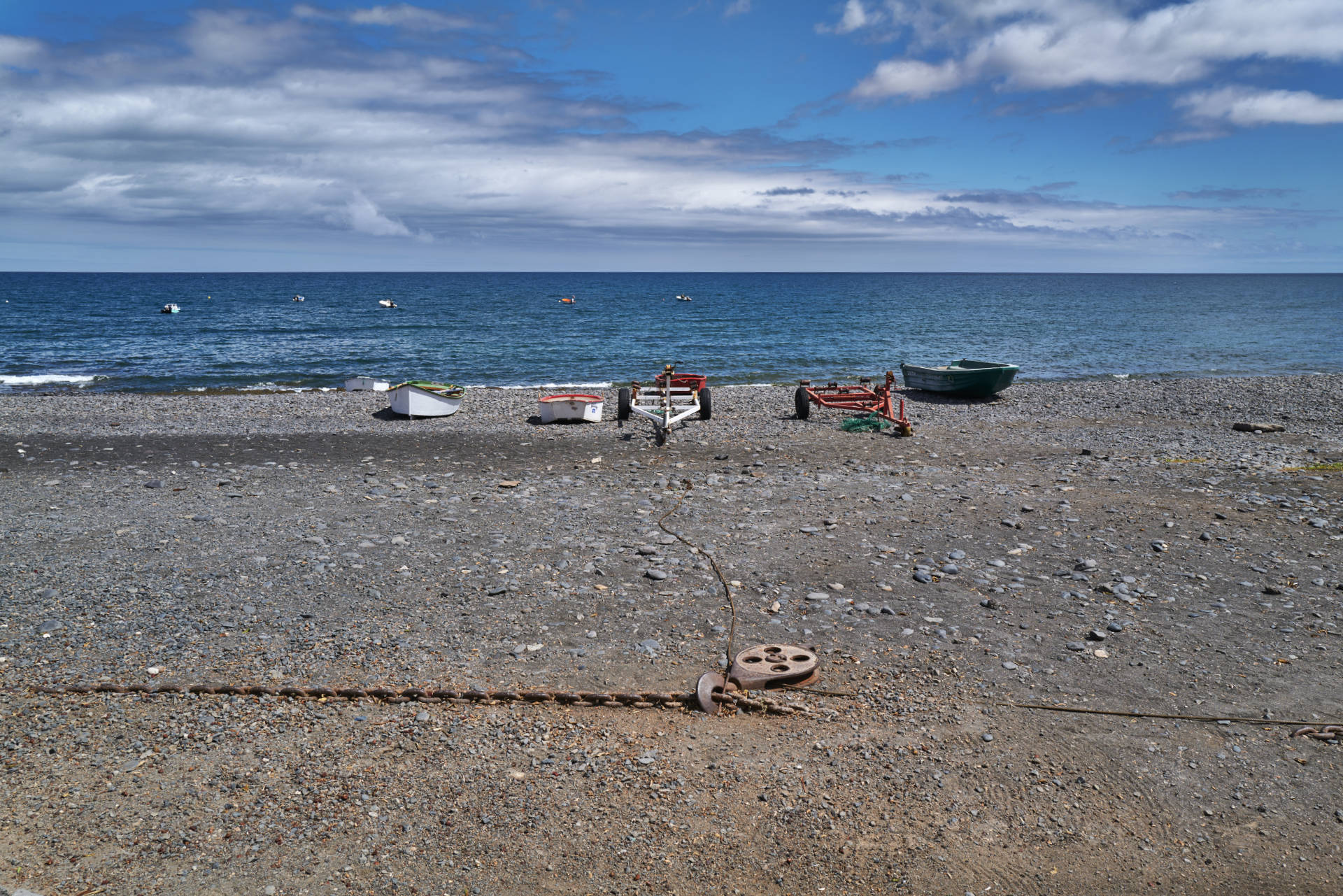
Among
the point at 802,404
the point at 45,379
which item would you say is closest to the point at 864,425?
the point at 802,404

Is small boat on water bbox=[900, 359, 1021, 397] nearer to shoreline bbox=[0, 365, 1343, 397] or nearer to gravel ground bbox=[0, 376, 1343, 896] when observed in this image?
shoreline bbox=[0, 365, 1343, 397]

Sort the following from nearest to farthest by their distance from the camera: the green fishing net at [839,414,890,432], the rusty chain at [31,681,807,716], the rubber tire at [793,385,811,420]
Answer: the rusty chain at [31,681,807,716], the green fishing net at [839,414,890,432], the rubber tire at [793,385,811,420]

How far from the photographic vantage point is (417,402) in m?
21.8

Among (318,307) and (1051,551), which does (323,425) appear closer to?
(1051,551)

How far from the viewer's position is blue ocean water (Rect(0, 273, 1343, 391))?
122 ft

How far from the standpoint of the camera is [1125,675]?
22.9 feet

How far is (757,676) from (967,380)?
66.0 feet

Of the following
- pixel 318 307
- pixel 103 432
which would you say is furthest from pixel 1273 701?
pixel 318 307

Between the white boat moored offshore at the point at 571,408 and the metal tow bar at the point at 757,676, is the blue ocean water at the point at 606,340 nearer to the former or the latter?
the white boat moored offshore at the point at 571,408

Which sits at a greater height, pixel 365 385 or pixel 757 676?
pixel 365 385

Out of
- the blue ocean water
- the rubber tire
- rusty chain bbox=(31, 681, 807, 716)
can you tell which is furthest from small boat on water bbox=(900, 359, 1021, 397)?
rusty chain bbox=(31, 681, 807, 716)

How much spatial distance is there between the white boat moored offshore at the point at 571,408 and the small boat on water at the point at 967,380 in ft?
37.4

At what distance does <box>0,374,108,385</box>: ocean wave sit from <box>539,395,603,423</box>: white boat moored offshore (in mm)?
23275

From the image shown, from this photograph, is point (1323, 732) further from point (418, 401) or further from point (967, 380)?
point (418, 401)
